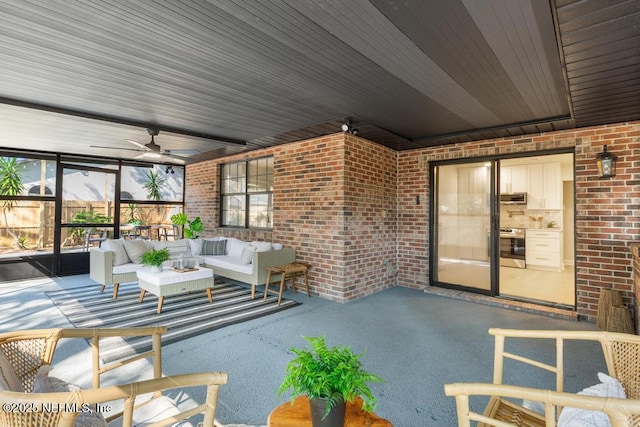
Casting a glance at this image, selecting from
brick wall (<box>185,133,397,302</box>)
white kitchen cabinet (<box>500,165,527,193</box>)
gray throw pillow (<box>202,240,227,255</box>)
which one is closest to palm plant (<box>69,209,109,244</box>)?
gray throw pillow (<box>202,240,227,255</box>)

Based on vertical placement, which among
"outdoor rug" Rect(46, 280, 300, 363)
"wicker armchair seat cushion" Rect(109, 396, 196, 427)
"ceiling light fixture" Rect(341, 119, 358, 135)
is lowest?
"outdoor rug" Rect(46, 280, 300, 363)

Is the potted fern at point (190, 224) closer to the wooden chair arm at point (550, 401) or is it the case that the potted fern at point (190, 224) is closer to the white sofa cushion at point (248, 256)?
the white sofa cushion at point (248, 256)

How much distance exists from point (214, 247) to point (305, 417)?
543 centimetres

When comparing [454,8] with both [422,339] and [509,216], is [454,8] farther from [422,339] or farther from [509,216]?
[509,216]

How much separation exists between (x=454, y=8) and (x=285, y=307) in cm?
377

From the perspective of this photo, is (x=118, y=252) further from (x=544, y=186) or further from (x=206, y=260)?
(x=544, y=186)

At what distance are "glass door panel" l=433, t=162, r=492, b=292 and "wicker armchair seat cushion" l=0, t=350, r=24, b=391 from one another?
5.36 meters

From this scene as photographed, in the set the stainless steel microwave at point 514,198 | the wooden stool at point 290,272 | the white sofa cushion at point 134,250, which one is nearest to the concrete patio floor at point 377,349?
the wooden stool at point 290,272

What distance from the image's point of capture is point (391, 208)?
581cm

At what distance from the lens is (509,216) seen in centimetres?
808

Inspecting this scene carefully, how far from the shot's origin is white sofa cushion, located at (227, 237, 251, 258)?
6.14 m

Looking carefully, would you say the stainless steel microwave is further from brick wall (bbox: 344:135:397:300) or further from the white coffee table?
the white coffee table

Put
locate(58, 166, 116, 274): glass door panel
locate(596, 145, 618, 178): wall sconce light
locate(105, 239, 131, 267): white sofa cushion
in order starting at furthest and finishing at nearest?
locate(58, 166, 116, 274): glass door panel, locate(105, 239, 131, 267): white sofa cushion, locate(596, 145, 618, 178): wall sconce light

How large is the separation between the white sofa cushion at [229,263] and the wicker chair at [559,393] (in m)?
4.00
